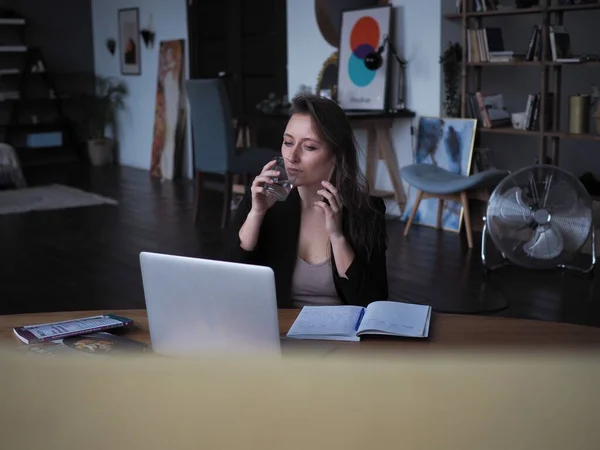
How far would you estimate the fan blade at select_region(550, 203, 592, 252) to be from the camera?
4219mm

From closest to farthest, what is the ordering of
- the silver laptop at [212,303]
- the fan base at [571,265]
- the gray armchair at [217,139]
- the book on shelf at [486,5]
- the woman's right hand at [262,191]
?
1. the silver laptop at [212,303]
2. the woman's right hand at [262,191]
3. the fan base at [571,265]
4. the book on shelf at [486,5]
5. the gray armchair at [217,139]

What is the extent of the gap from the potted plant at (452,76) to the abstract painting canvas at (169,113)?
369 centimetres

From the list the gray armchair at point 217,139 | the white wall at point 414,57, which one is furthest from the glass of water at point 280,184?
the white wall at point 414,57

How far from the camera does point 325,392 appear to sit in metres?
0.39

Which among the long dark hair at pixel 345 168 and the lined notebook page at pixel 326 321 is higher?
the long dark hair at pixel 345 168

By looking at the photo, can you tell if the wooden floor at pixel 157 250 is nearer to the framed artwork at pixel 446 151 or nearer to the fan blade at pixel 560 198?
the framed artwork at pixel 446 151

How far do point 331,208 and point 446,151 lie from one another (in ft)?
13.3

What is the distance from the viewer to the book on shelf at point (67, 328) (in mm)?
1657

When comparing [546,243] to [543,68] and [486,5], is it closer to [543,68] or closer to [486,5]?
[543,68]

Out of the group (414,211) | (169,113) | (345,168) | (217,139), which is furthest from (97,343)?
(169,113)

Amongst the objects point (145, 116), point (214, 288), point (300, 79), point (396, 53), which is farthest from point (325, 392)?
point (145, 116)

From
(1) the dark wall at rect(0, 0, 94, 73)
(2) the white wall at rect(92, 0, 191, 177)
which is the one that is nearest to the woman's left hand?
(2) the white wall at rect(92, 0, 191, 177)

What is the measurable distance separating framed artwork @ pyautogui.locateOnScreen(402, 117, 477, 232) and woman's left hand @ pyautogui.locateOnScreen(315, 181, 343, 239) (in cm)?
388

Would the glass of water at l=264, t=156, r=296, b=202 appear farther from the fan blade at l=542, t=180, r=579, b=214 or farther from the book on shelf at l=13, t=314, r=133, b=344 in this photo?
the fan blade at l=542, t=180, r=579, b=214
